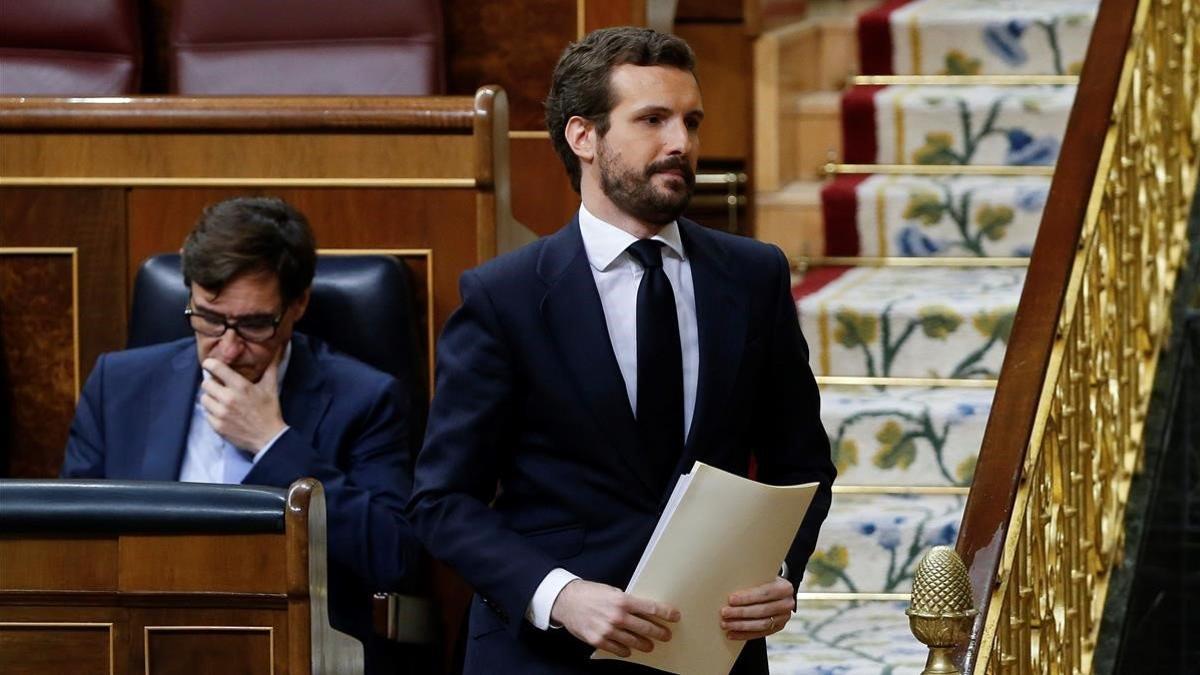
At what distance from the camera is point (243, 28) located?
163 inches

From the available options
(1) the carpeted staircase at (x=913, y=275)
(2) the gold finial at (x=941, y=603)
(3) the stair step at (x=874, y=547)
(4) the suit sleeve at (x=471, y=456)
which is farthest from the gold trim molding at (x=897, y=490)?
(4) the suit sleeve at (x=471, y=456)

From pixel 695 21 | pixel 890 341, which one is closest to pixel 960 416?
pixel 890 341

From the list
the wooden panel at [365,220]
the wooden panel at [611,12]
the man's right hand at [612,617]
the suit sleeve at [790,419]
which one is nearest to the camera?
the man's right hand at [612,617]

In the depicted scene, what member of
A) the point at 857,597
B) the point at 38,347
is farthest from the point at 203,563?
the point at 857,597

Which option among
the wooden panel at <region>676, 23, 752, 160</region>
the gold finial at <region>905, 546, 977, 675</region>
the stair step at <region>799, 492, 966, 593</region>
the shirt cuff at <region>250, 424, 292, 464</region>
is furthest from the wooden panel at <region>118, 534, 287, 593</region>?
the wooden panel at <region>676, 23, 752, 160</region>

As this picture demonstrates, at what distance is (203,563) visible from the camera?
94.0 inches

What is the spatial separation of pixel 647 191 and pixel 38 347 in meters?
1.73

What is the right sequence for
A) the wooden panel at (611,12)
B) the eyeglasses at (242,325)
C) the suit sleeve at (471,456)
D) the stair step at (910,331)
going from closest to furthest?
the suit sleeve at (471,456), the eyeglasses at (242,325), the wooden panel at (611,12), the stair step at (910,331)

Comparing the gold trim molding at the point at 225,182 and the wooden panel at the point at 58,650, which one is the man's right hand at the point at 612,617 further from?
the gold trim molding at the point at 225,182

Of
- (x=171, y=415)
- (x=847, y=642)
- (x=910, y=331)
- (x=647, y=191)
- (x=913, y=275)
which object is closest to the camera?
(x=647, y=191)

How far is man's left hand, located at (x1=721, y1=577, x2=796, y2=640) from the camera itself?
2049mm

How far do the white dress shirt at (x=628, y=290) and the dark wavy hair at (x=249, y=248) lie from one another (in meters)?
0.93

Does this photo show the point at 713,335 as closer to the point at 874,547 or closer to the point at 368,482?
the point at 368,482

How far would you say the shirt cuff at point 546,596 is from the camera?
204cm
